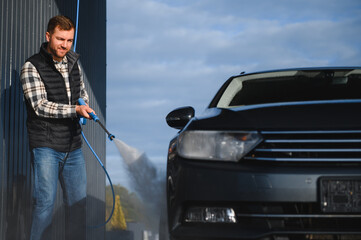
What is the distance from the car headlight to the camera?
2236 mm

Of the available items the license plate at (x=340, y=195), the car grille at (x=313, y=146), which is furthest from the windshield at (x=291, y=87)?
the license plate at (x=340, y=195)

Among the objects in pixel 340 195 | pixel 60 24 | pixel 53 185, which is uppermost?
pixel 60 24

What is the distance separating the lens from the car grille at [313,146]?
7.06 ft

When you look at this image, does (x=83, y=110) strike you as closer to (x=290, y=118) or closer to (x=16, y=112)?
(x=16, y=112)

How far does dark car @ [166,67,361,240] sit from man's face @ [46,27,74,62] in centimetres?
198

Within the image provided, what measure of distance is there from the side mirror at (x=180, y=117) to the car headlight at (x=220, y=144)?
811 millimetres

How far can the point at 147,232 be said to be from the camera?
1559 centimetres

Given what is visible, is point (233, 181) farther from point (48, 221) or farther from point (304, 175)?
point (48, 221)

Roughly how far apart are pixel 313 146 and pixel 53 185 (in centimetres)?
255

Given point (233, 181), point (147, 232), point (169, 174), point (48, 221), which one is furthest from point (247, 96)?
point (147, 232)

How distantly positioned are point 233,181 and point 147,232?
45.7ft

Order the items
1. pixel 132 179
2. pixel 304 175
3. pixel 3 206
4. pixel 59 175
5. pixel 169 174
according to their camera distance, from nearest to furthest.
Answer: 1. pixel 304 175
2. pixel 169 174
3. pixel 59 175
4. pixel 3 206
5. pixel 132 179

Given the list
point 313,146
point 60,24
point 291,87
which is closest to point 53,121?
point 60,24

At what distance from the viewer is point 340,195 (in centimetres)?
210
